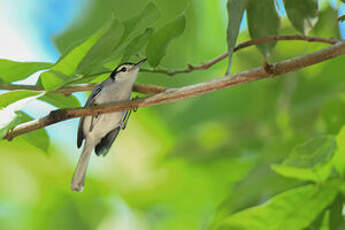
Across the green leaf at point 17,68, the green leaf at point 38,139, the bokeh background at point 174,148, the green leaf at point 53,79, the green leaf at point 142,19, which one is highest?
the green leaf at point 142,19

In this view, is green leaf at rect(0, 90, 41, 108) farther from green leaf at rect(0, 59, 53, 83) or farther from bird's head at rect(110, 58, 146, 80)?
bird's head at rect(110, 58, 146, 80)

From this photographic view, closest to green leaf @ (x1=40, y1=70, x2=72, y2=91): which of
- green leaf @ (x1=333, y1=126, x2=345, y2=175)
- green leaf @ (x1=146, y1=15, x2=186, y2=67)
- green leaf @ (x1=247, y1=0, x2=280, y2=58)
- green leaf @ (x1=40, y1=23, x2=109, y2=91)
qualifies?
green leaf @ (x1=40, y1=23, x2=109, y2=91)

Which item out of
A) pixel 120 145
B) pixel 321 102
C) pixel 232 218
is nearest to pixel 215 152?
pixel 321 102

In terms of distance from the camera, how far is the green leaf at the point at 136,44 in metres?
0.57

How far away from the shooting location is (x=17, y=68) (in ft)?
1.86

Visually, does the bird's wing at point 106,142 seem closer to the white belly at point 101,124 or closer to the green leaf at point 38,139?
the white belly at point 101,124

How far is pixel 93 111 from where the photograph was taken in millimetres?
539

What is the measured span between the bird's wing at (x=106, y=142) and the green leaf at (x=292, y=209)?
0.39 metres

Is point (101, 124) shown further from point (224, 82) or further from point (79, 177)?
point (224, 82)

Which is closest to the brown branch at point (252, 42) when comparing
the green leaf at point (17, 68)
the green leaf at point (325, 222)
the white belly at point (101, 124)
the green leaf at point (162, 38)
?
the green leaf at point (162, 38)

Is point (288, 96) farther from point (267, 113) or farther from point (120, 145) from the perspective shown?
point (120, 145)

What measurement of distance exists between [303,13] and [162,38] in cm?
22

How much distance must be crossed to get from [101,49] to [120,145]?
1.38 metres

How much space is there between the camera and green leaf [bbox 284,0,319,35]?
2.25ft
